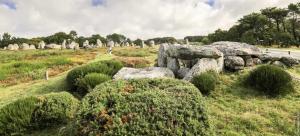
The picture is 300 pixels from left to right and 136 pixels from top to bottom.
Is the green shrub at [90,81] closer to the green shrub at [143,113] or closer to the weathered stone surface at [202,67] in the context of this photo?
the weathered stone surface at [202,67]

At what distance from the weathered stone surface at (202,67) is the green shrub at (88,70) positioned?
6.26 metres

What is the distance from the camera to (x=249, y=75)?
15.2 m

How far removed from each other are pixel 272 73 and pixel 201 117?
24.8 ft

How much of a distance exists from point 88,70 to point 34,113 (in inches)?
299

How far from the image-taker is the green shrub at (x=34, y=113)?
11375mm

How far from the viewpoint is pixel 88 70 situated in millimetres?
19188

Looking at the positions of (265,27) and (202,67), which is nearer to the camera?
(202,67)

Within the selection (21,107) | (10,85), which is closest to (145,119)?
(21,107)

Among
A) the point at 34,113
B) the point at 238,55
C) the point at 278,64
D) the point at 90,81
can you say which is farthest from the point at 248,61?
the point at 34,113

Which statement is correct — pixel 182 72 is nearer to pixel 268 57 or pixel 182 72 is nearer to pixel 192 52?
pixel 192 52

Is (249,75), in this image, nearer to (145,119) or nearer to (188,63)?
(188,63)

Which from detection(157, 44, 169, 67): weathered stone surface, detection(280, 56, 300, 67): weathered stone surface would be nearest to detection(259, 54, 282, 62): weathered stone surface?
detection(280, 56, 300, 67): weathered stone surface

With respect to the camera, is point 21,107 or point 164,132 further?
point 21,107

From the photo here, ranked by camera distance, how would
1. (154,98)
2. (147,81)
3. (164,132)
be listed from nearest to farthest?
(164,132), (154,98), (147,81)
